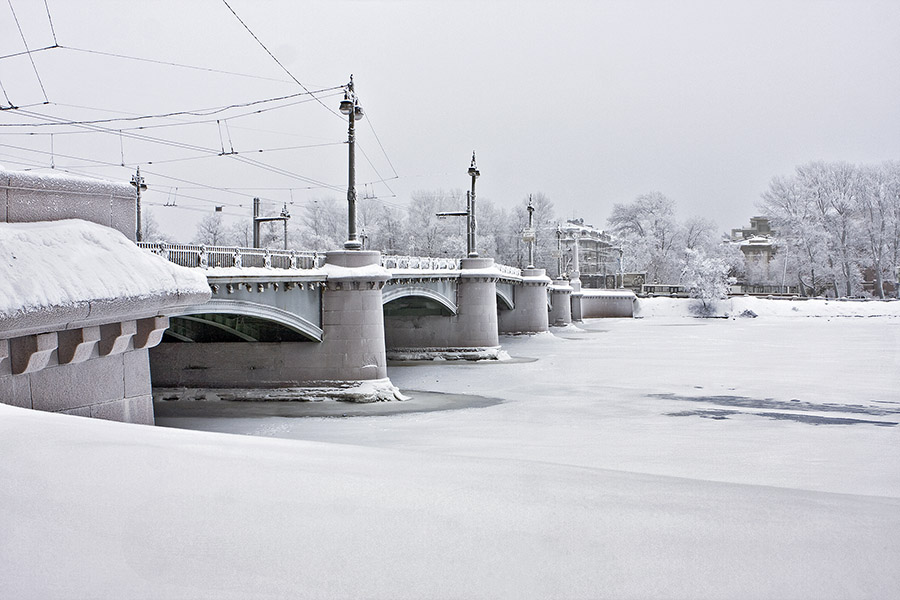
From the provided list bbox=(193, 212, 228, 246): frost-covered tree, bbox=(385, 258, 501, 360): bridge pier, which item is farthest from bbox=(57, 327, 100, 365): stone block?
bbox=(193, 212, 228, 246): frost-covered tree

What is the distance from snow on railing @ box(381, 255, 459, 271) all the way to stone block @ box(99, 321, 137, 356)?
17223mm

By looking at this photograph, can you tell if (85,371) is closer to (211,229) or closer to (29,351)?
(29,351)

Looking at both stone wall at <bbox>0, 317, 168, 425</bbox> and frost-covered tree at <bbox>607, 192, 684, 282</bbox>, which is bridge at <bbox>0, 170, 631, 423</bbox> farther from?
frost-covered tree at <bbox>607, 192, 684, 282</bbox>

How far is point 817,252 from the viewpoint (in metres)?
79.1

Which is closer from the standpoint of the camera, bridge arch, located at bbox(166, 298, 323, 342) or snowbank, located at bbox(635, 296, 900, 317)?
bridge arch, located at bbox(166, 298, 323, 342)

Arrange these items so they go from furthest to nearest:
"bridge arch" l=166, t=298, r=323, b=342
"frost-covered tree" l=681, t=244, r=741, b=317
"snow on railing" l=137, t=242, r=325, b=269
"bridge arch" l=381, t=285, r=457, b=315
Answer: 1. "frost-covered tree" l=681, t=244, r=741, b=317
2. "bridge arch" l=381, t=285, r=457, b=315
3. "bridge arch" l=166, t=298, r=323, b=342
4. "snow on railing" l=137, t=242, r=325, b=269

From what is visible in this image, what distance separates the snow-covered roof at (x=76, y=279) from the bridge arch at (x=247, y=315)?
25.8 ft

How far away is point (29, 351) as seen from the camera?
792 centimetres

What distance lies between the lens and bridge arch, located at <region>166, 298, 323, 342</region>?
1892 cm

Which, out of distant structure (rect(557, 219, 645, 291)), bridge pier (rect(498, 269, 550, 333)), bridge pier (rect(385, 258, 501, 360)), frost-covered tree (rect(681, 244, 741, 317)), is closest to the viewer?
bridge pier (rect(385, 258, 501, 360))

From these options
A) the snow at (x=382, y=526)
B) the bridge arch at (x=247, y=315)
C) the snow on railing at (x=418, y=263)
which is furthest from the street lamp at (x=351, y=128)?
the snow at (x=382, y=526)

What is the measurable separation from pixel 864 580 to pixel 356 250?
20880 millimetres

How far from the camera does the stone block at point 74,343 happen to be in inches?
336

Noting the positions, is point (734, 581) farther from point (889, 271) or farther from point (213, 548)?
point (889, 271)
